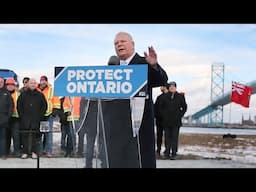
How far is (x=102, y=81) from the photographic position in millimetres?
5617

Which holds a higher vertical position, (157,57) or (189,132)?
(157,57)

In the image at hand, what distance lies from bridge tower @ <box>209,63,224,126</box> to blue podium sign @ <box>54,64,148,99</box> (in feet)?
2.81

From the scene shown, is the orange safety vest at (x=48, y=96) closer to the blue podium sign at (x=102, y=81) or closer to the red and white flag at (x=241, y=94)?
the blue podium sign at (x=102, y=81)

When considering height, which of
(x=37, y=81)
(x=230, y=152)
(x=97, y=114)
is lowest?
(x=230, y=152)

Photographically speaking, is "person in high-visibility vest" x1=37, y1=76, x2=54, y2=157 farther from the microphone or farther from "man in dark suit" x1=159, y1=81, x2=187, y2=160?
"man in dark suit" x1=159, y1=81, x2=187, y2=160

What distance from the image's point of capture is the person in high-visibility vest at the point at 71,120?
18.8ft

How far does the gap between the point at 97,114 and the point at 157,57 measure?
1022mm

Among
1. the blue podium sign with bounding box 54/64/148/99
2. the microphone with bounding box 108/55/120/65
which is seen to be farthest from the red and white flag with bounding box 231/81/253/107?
the microphone with bounding box 108/55/120/65

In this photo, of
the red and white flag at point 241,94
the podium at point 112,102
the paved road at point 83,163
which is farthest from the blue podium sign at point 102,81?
the red and white flag at point 241,94

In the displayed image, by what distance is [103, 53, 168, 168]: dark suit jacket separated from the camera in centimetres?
565

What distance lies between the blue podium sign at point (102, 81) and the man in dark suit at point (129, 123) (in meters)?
0.09
